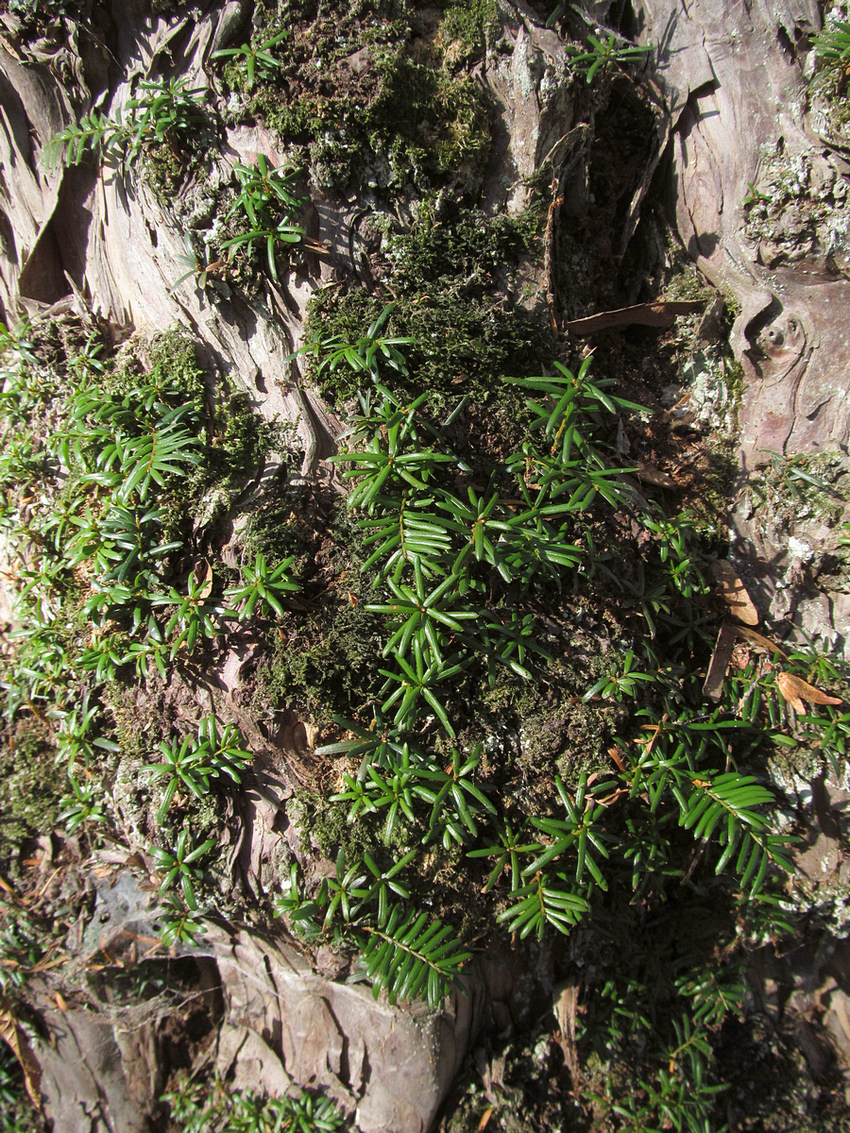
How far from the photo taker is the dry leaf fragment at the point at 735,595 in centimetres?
279

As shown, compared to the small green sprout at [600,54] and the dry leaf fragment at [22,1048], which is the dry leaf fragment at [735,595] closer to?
the small green sprout at [600,54]

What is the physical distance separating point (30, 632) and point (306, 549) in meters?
1.45

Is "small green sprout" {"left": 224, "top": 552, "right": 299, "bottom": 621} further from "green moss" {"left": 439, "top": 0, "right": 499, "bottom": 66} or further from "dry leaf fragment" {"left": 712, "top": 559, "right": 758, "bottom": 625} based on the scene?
"green moss" {"left": 439, "top": 0, "right": 499, "bottom": 66}

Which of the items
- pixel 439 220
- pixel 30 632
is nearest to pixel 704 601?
pixel 439 220

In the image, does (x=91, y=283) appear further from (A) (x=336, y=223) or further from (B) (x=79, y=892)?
(B) (x=79, y=892)

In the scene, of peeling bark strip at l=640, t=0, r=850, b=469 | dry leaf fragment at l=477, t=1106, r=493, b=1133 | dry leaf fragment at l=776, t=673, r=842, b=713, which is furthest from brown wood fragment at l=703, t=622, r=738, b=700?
dry leaf fragment at l=477, t=1106, r=493, b=1133

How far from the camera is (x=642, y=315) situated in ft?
9.43

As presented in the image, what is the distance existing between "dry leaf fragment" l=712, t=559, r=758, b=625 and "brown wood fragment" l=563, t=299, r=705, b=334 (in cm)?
118

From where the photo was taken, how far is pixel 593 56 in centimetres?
255

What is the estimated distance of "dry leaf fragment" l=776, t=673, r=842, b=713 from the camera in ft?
8.66

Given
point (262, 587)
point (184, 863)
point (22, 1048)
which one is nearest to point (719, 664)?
point (262, 587)

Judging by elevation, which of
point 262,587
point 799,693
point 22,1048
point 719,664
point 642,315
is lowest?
point 22,1048

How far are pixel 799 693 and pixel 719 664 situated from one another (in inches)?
13.6

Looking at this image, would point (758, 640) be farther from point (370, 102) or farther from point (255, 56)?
point (255, 56)
